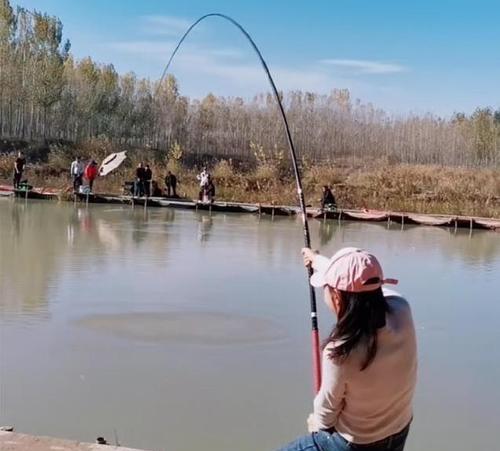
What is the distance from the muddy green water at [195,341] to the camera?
382 centimetres

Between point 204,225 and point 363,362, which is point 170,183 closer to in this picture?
point 204,225

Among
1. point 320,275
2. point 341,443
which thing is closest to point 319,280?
point 320,275

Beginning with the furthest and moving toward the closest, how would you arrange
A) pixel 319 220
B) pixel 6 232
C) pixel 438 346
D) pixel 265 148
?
pixel 265 148, pixel 319 220, pixel 6 232, pixel 438 346

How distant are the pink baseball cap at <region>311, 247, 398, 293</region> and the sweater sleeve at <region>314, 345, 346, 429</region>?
14 centimetres

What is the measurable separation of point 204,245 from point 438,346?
18.5 feet

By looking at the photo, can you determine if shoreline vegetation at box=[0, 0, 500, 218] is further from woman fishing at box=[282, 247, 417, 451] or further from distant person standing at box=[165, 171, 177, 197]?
woman fishing at box=[282, 247, 417, 451]

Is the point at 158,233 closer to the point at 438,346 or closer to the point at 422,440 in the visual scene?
the point at 438,346

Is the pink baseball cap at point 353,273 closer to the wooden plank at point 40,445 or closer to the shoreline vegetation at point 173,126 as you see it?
the wooden plank at point 40,445

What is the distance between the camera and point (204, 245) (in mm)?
10883

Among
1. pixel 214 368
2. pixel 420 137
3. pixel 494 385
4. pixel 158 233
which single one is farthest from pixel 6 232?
pixel 420 137

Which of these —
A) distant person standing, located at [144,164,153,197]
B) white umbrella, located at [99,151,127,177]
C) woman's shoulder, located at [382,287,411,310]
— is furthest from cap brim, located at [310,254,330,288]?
white umbrella, located at [99,151,127,177]

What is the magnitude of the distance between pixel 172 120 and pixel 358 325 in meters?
28.5

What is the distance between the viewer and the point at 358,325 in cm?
181

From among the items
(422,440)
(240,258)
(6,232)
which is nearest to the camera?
(422,440)
